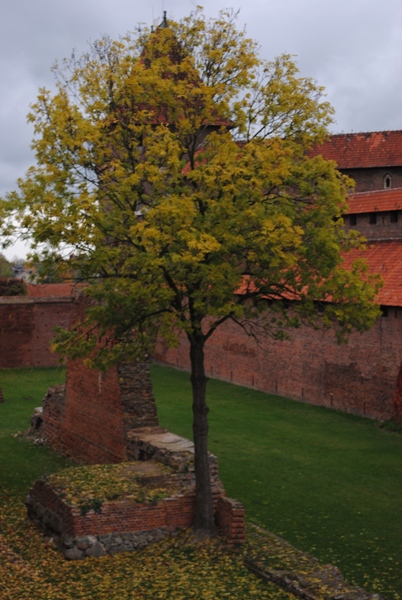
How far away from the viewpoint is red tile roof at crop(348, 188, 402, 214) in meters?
26.2

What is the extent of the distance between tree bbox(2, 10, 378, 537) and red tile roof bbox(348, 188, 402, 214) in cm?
1254

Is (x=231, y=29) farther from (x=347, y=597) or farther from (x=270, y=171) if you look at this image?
(x=347, y=597)

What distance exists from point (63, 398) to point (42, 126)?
891cm

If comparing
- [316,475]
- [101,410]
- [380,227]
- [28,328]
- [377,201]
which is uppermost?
[377,201]

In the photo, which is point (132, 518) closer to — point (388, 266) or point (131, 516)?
point (131, 516)

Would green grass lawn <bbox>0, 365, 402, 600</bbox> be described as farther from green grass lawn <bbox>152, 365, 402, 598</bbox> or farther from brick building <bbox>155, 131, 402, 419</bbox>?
brick building <bbox>155, 131, 402, 419</bbox>

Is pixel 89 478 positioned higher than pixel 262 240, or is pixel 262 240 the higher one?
pixel 262 240

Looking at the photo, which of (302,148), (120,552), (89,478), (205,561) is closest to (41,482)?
(89,478)

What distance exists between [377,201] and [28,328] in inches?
659

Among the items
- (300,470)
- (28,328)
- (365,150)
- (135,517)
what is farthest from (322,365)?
(28,328)

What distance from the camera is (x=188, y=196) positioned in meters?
13.2

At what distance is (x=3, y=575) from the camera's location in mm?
11469

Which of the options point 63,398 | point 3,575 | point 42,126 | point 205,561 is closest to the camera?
point 3,575

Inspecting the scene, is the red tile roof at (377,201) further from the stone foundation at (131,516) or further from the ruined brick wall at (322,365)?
the stone foundation at (131,516)
